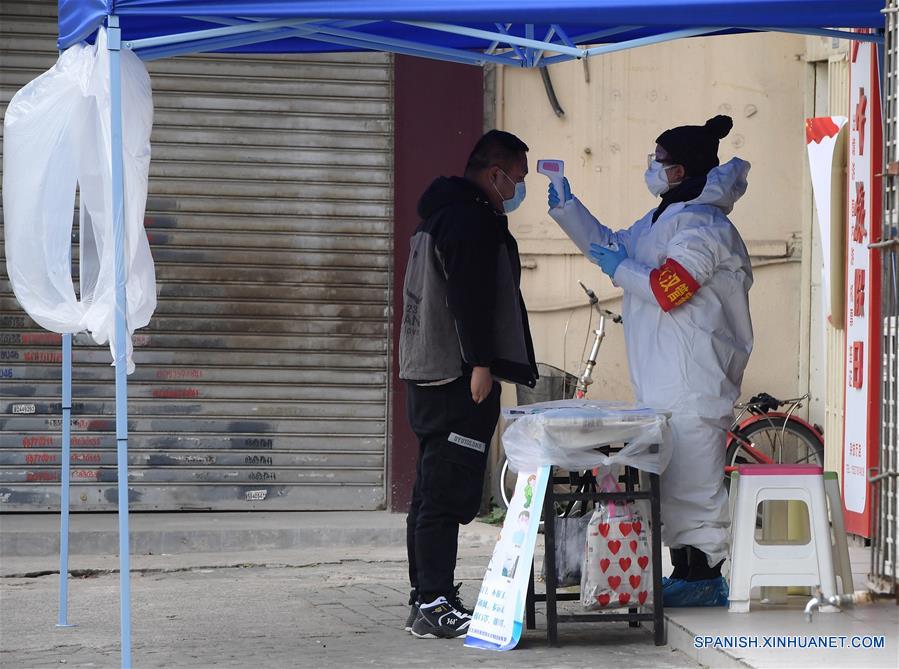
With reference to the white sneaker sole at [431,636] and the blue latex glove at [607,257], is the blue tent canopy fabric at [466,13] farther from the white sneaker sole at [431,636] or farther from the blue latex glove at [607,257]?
the white sneaker sole at [431,636]

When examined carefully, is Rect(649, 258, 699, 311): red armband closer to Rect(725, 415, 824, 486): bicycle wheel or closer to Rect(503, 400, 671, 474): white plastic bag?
Rect(503, 400, 671, 474): white plastic bag

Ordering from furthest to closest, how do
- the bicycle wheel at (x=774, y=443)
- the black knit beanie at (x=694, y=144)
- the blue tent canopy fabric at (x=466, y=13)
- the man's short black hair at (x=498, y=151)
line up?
the bicycle wheel at (x=774, y=443) → the black knit beanie at (x=694, y=144) → the man's short black hair at (x=498, y=151) → the blue tent canopy fabric at (x=466, y=13)

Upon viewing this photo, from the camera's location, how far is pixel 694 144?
6027mm

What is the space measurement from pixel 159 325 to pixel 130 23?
3.87 meters

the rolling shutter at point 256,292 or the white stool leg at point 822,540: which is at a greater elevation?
the rolling shutter at point 256,292

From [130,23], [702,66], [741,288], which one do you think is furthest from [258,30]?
[702,66]

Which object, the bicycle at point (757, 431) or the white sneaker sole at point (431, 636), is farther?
the bicycle at point (757, 431)

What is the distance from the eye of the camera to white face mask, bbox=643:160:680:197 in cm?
612

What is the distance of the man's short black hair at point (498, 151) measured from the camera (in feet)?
18.9

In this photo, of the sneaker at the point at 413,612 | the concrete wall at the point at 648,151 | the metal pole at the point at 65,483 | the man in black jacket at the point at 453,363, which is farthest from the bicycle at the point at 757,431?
the metal pole at the point at 65,483

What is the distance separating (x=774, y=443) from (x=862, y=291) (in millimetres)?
2397

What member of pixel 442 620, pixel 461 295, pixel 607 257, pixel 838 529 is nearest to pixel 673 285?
pixel 607 257

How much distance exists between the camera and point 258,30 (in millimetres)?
5211

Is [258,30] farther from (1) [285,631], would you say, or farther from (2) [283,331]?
(2) [283,331]
